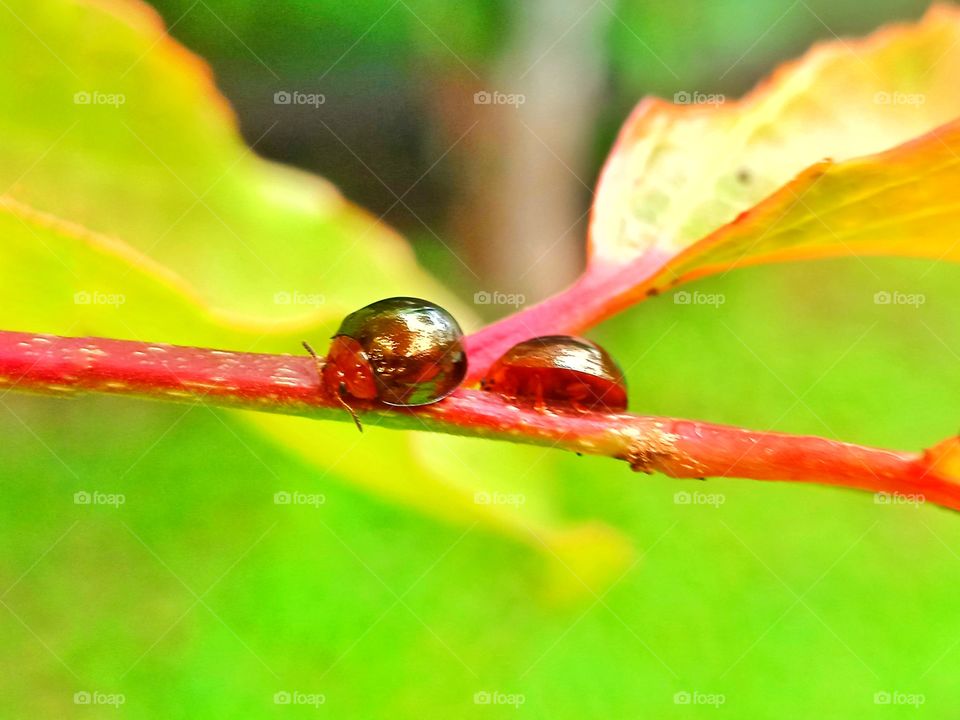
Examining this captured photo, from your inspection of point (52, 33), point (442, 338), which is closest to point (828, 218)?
point (442, 338)

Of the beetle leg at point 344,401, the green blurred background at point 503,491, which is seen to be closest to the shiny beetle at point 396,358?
the beetle leg at point 344,401

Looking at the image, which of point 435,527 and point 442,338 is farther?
point 435,527

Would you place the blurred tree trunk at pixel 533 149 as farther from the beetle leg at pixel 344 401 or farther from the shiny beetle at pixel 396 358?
the beetle leg at pixel 344 401

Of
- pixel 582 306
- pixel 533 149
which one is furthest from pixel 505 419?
pixel 533 149

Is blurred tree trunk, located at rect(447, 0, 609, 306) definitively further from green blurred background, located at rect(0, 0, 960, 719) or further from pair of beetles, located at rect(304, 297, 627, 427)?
pair of beetles, located at rect(304, 297, 627, 427)

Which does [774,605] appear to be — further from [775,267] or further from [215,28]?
[215,28]

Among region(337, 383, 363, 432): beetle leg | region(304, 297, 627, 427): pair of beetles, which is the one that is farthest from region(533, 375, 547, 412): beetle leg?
region(337, 383, 363, 432): beetle leg
